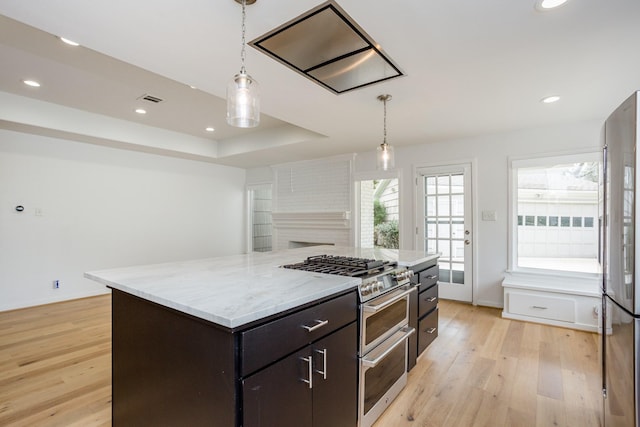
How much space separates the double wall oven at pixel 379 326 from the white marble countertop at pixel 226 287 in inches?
7.5

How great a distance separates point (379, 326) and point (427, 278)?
94cm

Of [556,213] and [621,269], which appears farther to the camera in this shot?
[556,213]

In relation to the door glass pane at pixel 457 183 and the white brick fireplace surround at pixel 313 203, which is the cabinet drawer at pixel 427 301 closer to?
the door glass pane at pixel 457 183

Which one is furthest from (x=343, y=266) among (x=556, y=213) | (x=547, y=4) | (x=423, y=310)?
(x=556, y=213)

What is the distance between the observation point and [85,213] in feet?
15.3

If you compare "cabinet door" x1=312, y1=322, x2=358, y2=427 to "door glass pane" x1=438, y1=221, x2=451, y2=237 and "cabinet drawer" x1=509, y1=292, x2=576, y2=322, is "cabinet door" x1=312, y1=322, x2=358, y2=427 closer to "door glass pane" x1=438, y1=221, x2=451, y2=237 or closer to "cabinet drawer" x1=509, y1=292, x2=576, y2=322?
"cabinet drawer" x1=509, y1=292, x2=576, y2=322

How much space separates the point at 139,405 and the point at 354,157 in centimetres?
452

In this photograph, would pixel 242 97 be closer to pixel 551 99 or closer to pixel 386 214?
pixel 551 99

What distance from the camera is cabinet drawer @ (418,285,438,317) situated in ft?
8.04

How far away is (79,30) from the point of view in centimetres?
182

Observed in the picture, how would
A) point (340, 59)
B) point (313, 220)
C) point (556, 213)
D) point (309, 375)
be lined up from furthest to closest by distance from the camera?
point (313, 220)
point (556, 213)
point (340, 59)
point (309, 375)

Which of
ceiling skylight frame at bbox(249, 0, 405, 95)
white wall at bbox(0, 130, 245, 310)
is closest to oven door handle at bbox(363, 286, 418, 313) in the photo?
ceiling skylight frame at bbox(249, 0, 405, 95)

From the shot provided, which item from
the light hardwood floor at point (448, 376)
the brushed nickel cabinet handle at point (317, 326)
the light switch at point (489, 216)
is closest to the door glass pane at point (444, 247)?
the light switch at point (489, 216)

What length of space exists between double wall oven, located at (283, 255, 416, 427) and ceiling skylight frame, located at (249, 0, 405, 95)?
1342 millimetres
